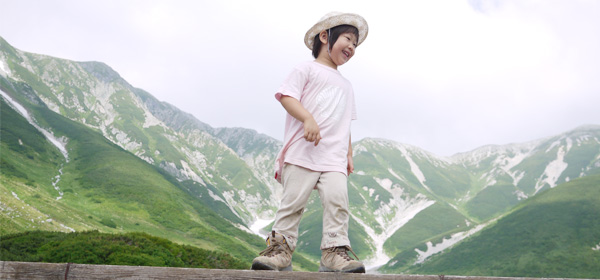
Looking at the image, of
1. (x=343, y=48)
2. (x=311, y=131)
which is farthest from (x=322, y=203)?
(x=343, y=48)

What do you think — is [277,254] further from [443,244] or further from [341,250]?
[443,244]

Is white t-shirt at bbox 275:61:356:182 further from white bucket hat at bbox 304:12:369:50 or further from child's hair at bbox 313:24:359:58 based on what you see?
white bucket hat at bbox 304:12:369:50

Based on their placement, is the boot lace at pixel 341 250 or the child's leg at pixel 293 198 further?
the child's leg at pixel 293 198

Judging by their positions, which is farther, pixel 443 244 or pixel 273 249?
pixel 443 244

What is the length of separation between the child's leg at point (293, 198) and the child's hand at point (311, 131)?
17.0 inches

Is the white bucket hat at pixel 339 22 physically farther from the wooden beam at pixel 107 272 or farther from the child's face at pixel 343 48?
the wooden beam at pixel 107 272

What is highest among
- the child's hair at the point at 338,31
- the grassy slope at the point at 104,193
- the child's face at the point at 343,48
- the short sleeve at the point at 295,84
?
the child's hair at the point at 338,31

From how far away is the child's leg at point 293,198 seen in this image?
501cm

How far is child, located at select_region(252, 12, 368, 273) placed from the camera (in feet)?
16.0

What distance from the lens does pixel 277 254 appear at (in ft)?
15.6

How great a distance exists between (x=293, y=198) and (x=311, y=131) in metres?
0.89

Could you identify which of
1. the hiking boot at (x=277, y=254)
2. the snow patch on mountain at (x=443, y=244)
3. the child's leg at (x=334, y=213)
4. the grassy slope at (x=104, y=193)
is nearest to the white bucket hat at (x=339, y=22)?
the child's leg at (x=334, y=213)

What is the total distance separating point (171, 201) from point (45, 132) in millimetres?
62792

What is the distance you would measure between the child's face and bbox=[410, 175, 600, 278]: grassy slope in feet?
444
